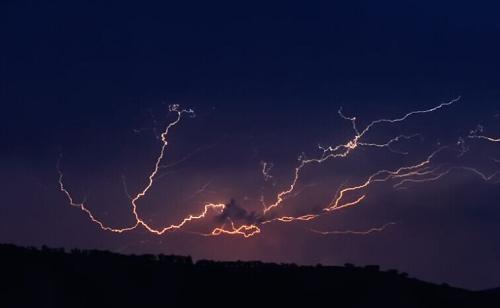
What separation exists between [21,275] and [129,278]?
148 inches

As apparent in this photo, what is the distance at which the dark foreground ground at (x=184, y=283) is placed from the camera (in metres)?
33.1

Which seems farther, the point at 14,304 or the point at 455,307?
the point at 455,307

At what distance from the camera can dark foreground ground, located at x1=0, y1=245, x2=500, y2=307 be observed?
33125 millimetres


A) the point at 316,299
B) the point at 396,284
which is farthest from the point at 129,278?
the point at 396,284

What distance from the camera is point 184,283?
35750 mm

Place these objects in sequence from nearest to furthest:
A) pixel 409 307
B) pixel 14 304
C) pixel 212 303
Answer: pixel 14 304
pixel 212 303
pixel 409 307

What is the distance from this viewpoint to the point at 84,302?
32781 millimetres

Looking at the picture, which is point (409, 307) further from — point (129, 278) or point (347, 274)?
point (129, 278)

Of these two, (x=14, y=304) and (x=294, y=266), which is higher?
(x=294, y=266)

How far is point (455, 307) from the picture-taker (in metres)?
38.9

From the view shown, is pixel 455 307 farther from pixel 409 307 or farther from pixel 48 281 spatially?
pixel 48 281

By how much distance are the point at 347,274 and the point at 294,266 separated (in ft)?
6.46

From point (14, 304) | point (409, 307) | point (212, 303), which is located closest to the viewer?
point (14, 304)

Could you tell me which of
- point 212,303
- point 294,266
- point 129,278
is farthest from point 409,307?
point 129,278
